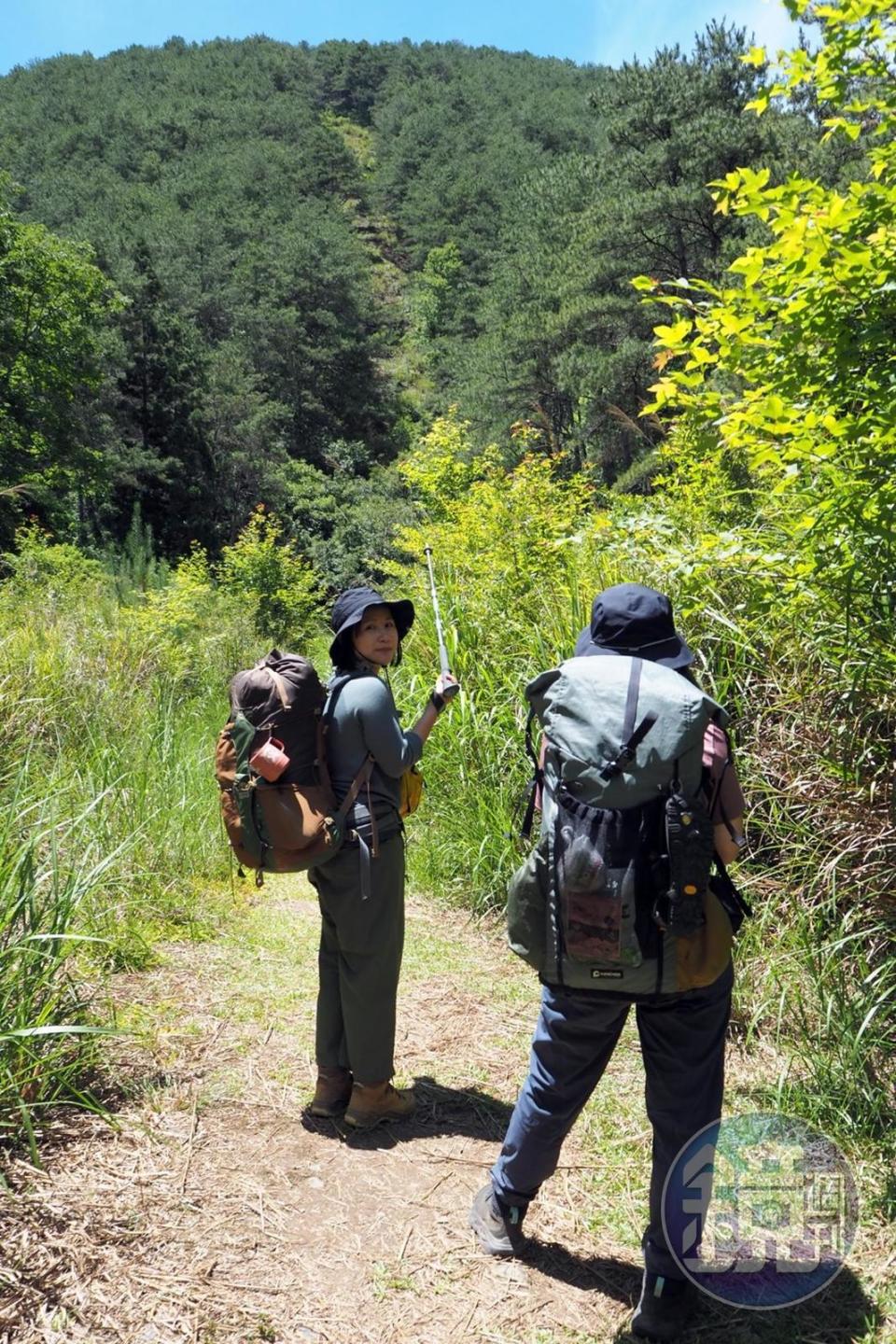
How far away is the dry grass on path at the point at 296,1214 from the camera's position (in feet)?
6.95

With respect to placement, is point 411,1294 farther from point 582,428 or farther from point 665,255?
point 582,428

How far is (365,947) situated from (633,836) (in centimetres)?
120

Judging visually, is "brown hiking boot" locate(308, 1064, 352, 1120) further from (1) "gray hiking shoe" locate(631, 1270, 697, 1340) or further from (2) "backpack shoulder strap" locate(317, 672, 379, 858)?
(1) "gray hiking shoe" locate(631, 1270, 697, 1340)

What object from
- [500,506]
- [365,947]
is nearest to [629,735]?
[365,947]

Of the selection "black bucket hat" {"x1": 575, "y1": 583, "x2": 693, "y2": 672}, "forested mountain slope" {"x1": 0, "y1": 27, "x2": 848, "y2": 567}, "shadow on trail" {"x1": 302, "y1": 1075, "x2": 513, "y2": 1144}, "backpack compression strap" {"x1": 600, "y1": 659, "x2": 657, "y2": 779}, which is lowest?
"shadow on trail" {"x1": 302, "y1": 1075, "x2": 513, "y2": 1144}

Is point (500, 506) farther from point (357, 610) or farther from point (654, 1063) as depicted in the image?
point (654, 1063)

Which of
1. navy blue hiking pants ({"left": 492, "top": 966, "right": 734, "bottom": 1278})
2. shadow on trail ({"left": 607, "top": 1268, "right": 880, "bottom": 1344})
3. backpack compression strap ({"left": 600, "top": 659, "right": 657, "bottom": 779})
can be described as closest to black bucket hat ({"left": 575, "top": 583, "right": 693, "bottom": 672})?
backpack compression strap ({"left": 600, "top": 659, "right": 657, "bottom": 779})

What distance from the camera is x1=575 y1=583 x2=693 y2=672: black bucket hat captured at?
2.12m

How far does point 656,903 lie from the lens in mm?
1959

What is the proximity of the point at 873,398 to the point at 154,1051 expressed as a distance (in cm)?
311

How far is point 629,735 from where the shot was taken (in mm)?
1946

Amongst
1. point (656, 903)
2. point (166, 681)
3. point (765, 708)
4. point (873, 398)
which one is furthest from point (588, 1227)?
point (166, 681)

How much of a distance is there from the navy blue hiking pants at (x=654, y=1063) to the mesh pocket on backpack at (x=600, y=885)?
153 millimetres

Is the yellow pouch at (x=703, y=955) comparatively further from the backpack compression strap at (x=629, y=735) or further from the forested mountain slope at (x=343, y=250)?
the forested mountain slope at (x=343, y=250)
